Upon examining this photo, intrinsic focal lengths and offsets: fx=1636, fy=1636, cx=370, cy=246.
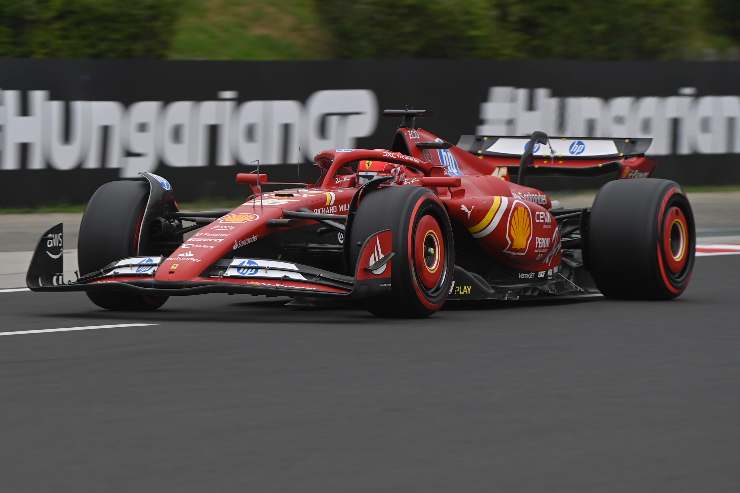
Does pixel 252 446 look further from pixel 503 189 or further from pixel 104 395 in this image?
pixel 503 189

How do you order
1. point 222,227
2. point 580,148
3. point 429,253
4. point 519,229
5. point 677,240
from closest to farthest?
point 222,227 → point 429,253 → point 519,229 → point 677,240 → point 580,148

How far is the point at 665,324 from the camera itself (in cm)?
1011

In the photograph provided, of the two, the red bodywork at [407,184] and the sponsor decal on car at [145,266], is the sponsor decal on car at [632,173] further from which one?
the sponsor decal on car at [145,266]

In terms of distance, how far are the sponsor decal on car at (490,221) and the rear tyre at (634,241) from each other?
2.73ft

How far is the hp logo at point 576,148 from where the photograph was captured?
40.9 feet

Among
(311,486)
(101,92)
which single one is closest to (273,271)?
(311,486)

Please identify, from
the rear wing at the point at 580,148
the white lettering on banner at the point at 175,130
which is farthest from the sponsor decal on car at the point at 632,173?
the white lettering on banner at the point at 175,130

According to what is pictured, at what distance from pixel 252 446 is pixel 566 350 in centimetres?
305

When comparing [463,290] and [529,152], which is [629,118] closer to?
[529,152]

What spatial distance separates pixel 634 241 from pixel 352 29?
10.8 metres

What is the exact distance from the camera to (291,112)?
60.5 feet

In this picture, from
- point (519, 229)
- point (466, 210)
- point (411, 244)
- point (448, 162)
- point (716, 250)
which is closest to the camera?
point (411, 244)

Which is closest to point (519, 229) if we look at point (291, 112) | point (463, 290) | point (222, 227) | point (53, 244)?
point (463, 290)

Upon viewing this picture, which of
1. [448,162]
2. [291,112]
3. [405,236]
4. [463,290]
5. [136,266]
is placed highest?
[291,112]
